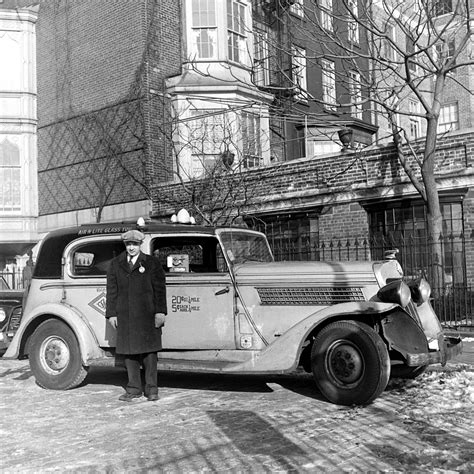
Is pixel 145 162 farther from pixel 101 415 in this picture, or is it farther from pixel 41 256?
pixel 101 415

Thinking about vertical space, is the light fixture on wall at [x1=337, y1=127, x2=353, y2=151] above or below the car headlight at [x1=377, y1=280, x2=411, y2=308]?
above

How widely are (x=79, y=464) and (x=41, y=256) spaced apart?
150 inches

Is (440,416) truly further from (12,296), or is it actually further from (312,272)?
(12,296)

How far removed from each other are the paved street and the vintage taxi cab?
347 millimetres

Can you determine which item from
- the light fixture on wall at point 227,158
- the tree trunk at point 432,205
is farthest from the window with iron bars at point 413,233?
the light fixture on wall at point 227,158

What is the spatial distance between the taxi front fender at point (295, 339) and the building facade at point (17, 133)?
1493cm

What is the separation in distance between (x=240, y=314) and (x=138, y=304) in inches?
42.2

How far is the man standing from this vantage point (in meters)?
6.62

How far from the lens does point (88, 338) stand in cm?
723

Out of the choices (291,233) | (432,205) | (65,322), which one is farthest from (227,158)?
(65,322)

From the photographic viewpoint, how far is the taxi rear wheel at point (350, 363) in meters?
5.98

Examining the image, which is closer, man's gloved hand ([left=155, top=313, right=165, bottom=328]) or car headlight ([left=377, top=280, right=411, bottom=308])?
car headlight ([left=377, top=280, right=411, bottom=308])

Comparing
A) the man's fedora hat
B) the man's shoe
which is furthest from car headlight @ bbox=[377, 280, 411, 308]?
the man's shoe

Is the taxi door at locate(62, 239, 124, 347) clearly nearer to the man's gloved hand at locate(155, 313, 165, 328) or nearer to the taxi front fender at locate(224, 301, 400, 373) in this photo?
the man's gloved hand at locate(155, 313, 165, 328)
